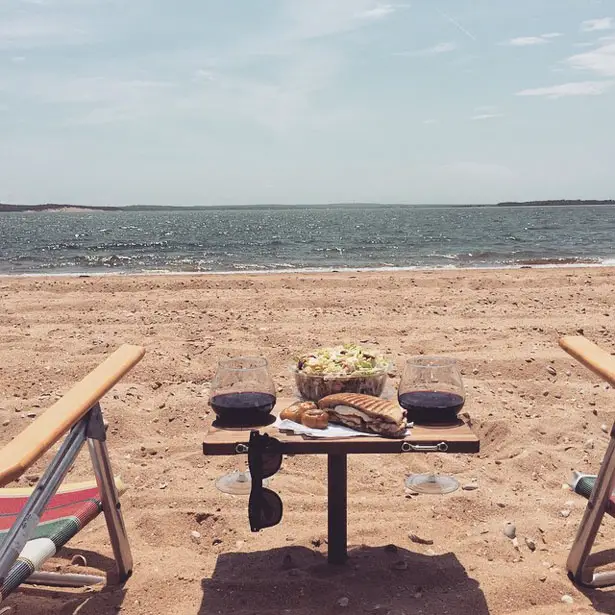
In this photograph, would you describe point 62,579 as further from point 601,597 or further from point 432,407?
point 601,597

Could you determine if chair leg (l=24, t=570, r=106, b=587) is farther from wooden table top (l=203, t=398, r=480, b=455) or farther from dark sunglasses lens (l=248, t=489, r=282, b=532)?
wooden table top (l=203, t=398, r=480, b=455)

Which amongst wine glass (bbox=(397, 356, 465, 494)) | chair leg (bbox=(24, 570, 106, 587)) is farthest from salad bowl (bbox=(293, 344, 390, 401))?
chair leg (bbox=(24, 570, 106, 587))

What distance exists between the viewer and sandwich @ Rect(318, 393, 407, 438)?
7.40 feet

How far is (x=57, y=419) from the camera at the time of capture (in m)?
2.00

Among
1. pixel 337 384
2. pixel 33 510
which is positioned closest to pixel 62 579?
pixel 33 510

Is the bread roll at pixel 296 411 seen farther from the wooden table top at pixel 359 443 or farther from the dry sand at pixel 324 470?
the dry sand at pixel 324 470

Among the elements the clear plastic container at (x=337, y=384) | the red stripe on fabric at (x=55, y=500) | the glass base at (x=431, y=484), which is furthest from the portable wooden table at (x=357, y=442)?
the glass base at (x=431, y=484)

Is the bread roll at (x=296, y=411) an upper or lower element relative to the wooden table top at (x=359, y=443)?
upper

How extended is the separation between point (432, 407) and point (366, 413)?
0.26m

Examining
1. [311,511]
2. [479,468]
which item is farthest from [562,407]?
[311,511]

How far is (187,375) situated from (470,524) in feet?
8.79

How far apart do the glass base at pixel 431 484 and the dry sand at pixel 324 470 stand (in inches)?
2.7

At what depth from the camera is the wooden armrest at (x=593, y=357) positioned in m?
2.28

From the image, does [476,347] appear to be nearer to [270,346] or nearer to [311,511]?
[270,346]
